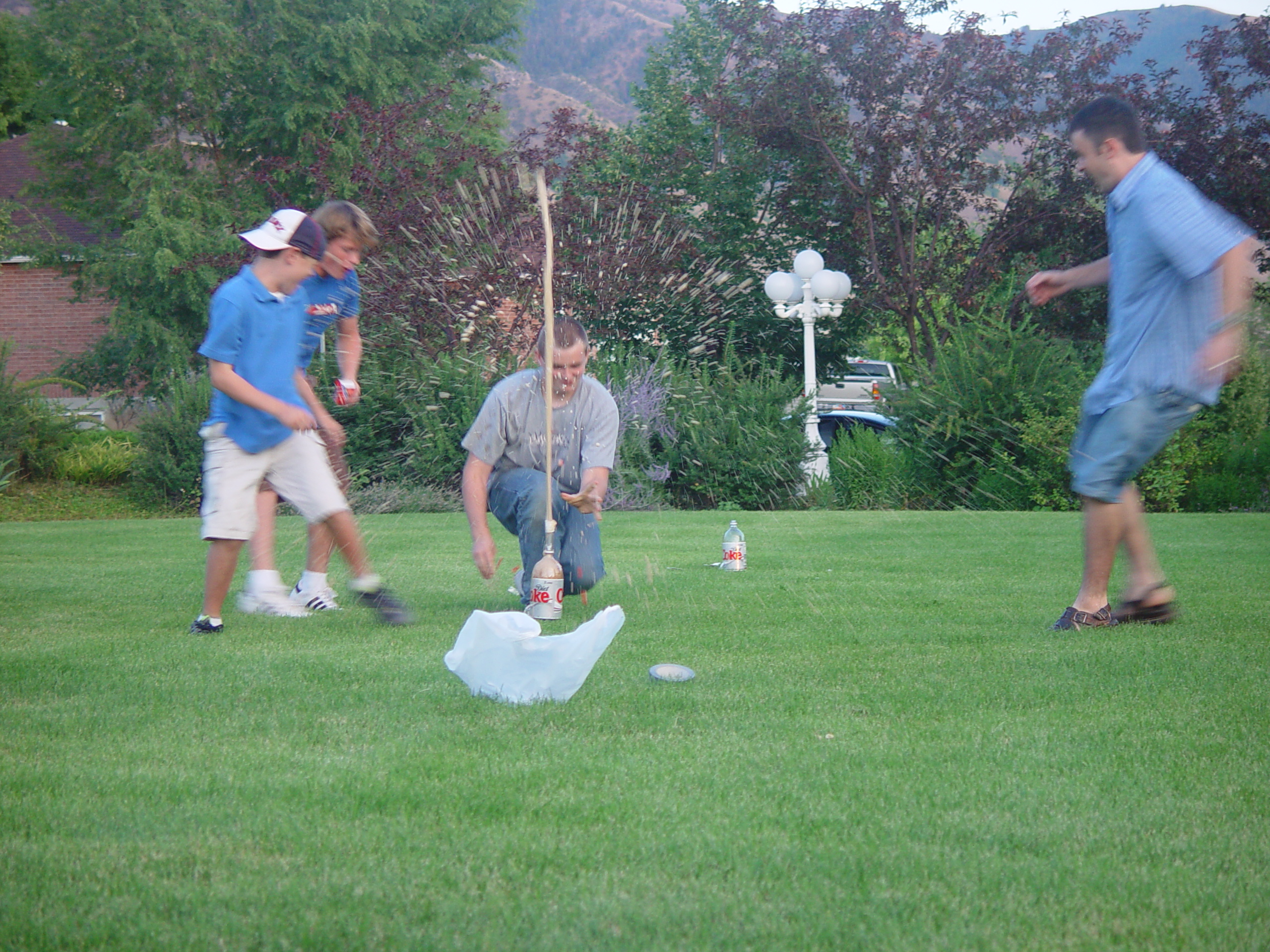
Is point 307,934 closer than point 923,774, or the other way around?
point 307,934

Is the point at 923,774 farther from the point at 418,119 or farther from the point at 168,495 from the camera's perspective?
the point at 418,119

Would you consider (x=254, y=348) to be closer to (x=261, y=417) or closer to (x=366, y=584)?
(x=261, y=417)

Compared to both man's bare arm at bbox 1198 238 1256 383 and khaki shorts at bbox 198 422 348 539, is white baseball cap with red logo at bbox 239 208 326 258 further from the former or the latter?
man's bare arm at bbox 1198 238 1256 383

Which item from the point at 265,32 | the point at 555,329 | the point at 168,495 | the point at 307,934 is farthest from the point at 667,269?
the point at 307,934

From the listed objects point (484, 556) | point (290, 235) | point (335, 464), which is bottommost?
point (484, 556)

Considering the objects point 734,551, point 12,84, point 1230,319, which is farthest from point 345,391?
point 12,84

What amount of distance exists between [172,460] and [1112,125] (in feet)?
40.4

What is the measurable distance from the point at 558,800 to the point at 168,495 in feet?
43.5

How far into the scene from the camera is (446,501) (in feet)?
44.1

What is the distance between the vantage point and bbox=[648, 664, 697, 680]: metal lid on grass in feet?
12.6

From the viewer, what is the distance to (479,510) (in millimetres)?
5062

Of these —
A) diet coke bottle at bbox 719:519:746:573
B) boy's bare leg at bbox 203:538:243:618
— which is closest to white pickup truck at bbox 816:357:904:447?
diet coke bottle at bbox 719:519:746:573

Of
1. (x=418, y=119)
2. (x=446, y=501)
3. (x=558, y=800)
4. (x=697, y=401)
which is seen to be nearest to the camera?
(x=558, y=800)

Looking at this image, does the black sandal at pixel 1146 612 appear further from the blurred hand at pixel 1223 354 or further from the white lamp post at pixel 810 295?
the white lamp post at pixel 810 295
